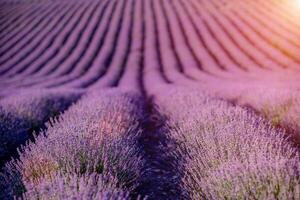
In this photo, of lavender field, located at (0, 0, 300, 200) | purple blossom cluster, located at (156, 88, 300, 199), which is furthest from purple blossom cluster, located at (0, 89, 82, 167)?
purple blossom cluster, located at (156, 88, 300, 199)

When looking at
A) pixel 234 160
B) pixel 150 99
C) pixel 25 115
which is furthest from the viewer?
pixel 150 99

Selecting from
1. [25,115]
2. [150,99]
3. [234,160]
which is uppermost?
[234,160]

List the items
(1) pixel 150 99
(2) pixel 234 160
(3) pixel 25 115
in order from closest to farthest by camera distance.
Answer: (2) pixel 234 160 → (3) pixel 25 115 → (1) pixel 150 99

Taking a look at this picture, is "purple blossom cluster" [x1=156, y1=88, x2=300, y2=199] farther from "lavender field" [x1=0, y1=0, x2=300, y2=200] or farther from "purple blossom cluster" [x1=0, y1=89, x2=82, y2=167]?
"purple blossom cluster" [x1=0, y1=89, x2=82, y2=167]

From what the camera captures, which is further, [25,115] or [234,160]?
[25,115]

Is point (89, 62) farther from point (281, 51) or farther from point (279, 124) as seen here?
point (279, 124)

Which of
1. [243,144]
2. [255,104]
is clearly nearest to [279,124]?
[255,104]

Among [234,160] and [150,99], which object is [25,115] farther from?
[234,160]

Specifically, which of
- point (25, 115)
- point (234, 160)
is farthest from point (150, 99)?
point (234, 160)
